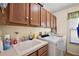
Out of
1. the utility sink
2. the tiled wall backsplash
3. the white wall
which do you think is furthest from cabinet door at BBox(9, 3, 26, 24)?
the white wall

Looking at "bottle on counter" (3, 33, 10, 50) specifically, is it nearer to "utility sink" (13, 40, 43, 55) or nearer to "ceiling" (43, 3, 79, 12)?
"utility sink" (13, 40, 43, 55)

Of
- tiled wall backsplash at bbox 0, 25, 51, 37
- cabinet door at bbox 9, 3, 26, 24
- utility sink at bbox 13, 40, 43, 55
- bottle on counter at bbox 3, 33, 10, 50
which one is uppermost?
cabinet door at bbox 9, 3, 26, 24

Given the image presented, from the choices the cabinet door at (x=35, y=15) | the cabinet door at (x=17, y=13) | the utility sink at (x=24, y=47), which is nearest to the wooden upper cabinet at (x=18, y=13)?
the cabinet door at (x=17, y=13)

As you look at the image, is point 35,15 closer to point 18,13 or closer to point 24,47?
point 18,13

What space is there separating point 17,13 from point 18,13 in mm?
22

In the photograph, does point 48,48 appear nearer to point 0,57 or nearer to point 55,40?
point 55,40

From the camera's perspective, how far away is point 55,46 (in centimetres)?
127

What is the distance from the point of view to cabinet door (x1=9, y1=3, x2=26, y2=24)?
1.10 meters

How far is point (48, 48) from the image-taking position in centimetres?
129

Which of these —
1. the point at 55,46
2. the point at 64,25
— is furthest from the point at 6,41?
the point at 64,25

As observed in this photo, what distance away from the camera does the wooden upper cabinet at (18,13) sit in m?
1.10

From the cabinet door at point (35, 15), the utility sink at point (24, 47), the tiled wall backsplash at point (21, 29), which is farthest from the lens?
the cabinet door at point (35, 15)

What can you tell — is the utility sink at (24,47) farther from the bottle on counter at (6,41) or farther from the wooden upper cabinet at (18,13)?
the wooden upper cabinet at (18,13)

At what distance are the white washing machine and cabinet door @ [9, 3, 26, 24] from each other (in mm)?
512
